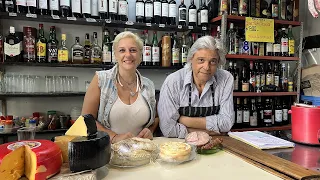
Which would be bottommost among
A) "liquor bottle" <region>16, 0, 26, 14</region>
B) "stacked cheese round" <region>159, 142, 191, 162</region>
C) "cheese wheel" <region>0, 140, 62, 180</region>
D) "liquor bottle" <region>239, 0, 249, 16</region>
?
"stacked cheese round" <region>159, 142, 191, 162</region>

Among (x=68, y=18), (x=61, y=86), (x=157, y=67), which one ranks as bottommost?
(x=61, y=86)

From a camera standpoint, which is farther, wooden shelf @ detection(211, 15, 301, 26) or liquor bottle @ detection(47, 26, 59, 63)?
wooden shelf @ detection(211, 15, 301, 26)

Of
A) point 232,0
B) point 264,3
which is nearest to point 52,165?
point 232,0

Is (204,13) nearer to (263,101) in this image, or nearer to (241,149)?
(263,101)

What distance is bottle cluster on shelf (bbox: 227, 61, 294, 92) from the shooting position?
8.86 feet

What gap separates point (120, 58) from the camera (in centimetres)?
159

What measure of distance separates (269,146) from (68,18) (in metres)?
1.81

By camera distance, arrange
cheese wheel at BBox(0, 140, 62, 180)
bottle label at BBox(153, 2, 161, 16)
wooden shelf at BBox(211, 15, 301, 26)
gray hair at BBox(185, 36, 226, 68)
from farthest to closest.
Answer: wooden shelf at BBox(211, 15, 301, 26), bottle label at BBox(153, 2, 161, 16), gray hair at BBox(185, 36, 226, 68), cheese wheel at BBox(0, 140, 62, 180)

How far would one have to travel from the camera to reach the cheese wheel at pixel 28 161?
2.31ft

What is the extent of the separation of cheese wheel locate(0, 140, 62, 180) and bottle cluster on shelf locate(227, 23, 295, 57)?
2213 mm

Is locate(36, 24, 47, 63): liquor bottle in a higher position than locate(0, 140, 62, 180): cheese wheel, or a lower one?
higher

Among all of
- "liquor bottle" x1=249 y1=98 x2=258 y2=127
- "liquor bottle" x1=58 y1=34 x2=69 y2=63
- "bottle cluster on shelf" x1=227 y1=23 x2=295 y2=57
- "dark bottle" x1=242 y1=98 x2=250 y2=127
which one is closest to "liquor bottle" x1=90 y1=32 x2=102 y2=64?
"liquor bottle" x1=58 y1=34 x2=69 y2=63

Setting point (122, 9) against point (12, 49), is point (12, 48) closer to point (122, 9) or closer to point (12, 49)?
point (12, 49)

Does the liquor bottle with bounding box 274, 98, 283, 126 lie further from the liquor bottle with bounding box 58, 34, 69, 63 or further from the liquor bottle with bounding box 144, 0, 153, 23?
the liquor bottle with bounding box 58, 34, 69, 63
